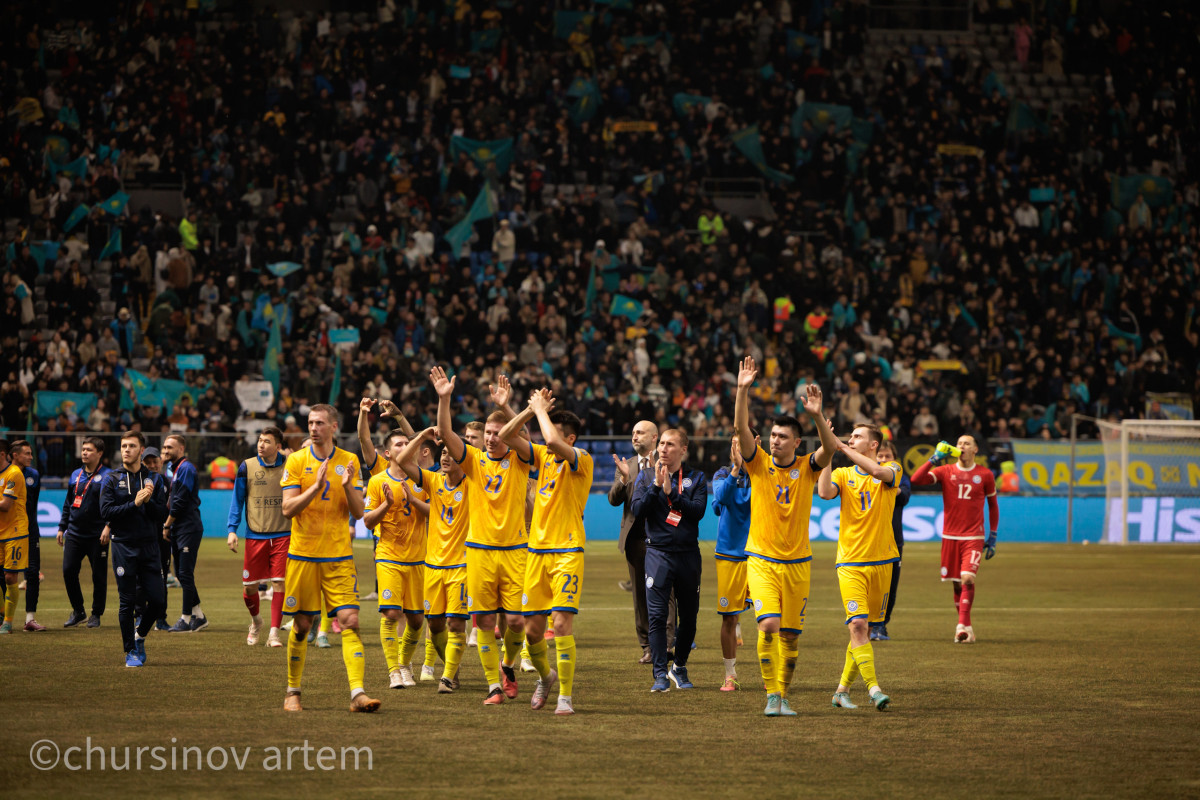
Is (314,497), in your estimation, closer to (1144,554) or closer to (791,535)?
(791,535)

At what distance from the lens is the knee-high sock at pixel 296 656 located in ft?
32.2

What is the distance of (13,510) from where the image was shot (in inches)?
594

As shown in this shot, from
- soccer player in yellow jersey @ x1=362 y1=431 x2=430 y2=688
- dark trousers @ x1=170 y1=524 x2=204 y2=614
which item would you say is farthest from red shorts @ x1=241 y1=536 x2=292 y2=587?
soccer player in yellow jersey @ x1=362 y1=431 x2=430 y2=688

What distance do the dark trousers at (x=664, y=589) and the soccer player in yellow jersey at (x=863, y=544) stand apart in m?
1.44

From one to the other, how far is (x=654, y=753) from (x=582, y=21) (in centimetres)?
3172

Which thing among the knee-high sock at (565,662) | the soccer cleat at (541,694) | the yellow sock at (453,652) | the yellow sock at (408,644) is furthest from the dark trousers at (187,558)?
the knee-high sock at (565,662)

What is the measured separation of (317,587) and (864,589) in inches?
174

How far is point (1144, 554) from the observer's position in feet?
85.4

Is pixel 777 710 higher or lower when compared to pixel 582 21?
lower

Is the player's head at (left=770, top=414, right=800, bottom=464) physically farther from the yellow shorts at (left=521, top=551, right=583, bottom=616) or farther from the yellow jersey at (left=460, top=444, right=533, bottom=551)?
the yellow jersey at (left=460, top=444, right=533, bottom=551)

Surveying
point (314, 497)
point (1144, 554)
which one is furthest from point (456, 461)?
point (1144, 554)

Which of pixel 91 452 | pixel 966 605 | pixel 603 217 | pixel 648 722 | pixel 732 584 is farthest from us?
pixel 603 217

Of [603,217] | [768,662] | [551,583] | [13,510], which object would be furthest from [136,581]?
[603,217]

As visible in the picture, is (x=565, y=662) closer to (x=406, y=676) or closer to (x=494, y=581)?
(x=494, y=581)
